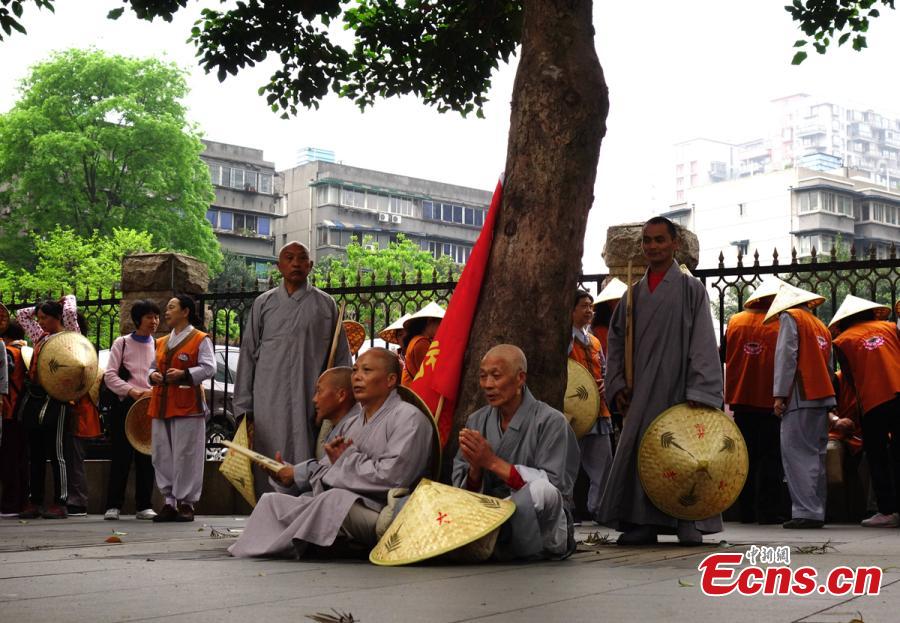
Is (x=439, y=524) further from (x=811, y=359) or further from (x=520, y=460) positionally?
(x=811, y=359)

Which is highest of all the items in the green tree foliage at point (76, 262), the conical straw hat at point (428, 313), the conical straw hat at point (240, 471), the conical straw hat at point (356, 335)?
the green tree foliage at point (76, 262)

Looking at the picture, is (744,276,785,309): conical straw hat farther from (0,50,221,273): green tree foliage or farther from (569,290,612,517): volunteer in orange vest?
(0,50,221,273): green tree foliage

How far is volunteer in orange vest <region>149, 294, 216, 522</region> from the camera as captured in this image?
10023mm

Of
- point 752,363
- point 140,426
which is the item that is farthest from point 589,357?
point 140,426

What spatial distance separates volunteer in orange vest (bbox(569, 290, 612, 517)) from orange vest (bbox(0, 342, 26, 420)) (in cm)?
494

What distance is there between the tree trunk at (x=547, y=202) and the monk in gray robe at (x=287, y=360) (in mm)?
1351

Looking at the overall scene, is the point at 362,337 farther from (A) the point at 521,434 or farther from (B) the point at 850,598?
(B) the point at 850,598

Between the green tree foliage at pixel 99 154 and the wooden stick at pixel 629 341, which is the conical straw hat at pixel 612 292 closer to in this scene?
the wooden stick at pixel 629 341

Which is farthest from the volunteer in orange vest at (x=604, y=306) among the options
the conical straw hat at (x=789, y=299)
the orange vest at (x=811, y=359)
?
the orange vest at (x=811, y=359)

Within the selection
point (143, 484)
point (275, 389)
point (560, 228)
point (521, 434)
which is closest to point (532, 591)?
point (521, 434)

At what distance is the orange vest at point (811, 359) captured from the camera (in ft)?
30.0

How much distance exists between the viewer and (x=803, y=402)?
9211mm

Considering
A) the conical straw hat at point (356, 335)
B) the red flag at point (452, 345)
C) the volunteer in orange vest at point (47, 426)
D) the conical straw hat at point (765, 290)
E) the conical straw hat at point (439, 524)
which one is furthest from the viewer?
the conical straw hat at point (356, 335)

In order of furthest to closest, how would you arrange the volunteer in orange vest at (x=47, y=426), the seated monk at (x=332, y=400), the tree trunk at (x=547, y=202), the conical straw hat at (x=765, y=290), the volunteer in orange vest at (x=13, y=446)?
the volunteer in orange vest at (x=13, y=446) → the volunteer in orange vest at (x=47, y=426) → the conical straw hat at (x=765, y=290) → the tree trunk at (x=547, y=202) → the seated monk at (x=332, y=400)
